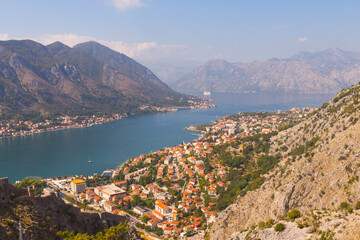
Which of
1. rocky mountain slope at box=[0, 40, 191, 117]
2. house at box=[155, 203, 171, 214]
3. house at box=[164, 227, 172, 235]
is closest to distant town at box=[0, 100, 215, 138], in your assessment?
rocky mountain slope at box=[0, 40, 191, 117]

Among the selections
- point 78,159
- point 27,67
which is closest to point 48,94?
point 27,67

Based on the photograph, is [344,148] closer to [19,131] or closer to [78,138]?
[78,138]

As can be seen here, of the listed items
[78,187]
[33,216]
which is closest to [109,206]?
[78,187]

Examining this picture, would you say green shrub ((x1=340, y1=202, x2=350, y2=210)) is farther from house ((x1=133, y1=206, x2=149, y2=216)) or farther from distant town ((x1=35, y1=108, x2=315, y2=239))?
house ((x1=133, y1=206, x2=149, y2=216))

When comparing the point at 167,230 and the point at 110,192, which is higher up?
the point at 110,192

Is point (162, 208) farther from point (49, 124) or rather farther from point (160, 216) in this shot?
point (49, 124)
